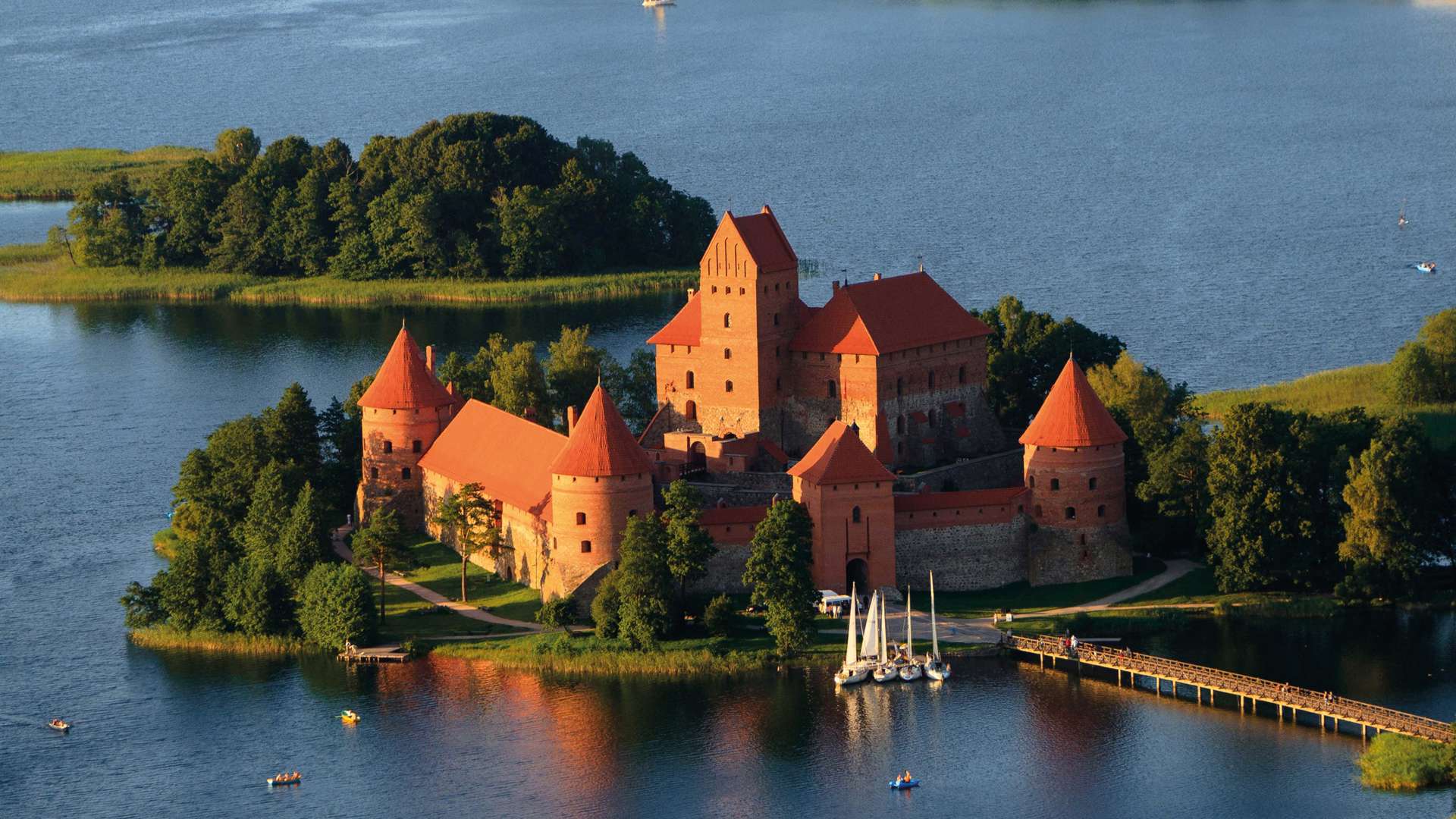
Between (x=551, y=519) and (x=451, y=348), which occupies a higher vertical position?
(x=451, y=348)

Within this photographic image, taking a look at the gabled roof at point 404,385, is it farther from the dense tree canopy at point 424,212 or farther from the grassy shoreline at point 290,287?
the dense tree canopy at point 424,212

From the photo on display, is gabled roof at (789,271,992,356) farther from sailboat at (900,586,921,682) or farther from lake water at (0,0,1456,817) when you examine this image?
lake water at (0,0,1456,817)

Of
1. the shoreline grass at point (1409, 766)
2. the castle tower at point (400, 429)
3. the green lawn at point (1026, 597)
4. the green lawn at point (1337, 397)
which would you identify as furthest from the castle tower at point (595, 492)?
the green lawn at point (1337, 397)

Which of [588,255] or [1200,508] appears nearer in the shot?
[1200,508]

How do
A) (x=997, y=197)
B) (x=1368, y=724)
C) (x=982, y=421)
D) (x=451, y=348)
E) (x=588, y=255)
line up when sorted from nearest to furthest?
(x=1368, y=724) → (x=982, y=421) → (x=451, y=348) → (x=588, y=255) → (x=997, y=197)

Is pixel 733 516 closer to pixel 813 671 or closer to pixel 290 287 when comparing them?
pixel 813 671

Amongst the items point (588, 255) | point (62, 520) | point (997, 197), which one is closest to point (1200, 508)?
point (62, 520)

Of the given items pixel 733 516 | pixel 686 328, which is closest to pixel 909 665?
pixel 733 516

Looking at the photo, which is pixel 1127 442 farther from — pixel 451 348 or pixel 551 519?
pixel 451 348

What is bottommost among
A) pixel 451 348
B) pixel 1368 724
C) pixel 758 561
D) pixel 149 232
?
pixel 1368 724
